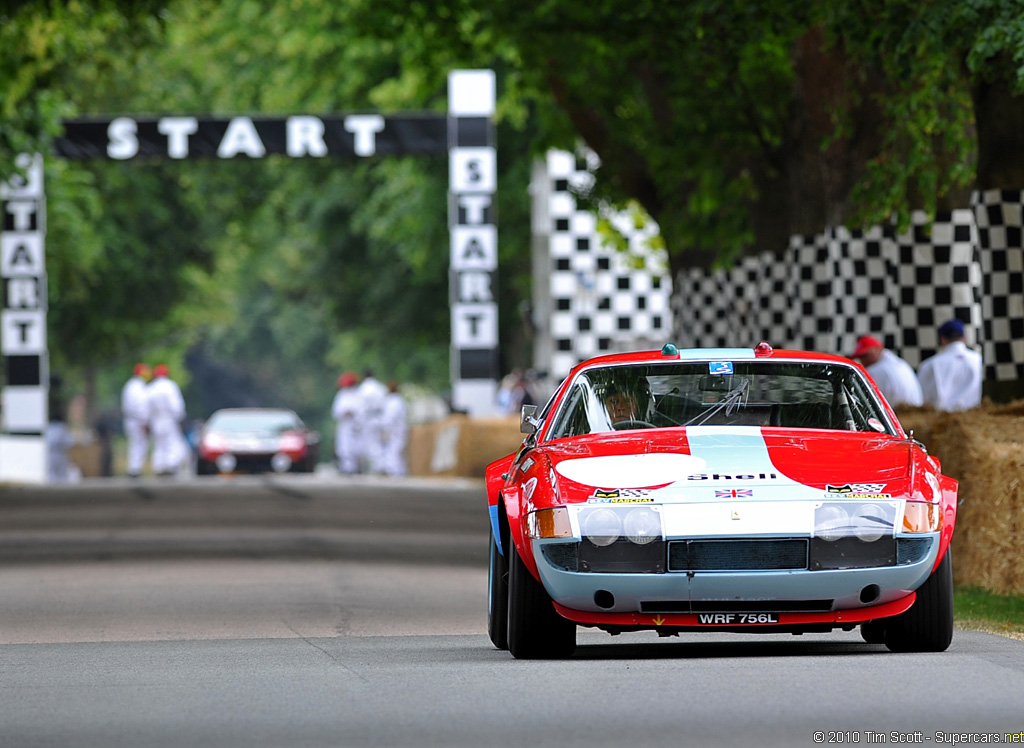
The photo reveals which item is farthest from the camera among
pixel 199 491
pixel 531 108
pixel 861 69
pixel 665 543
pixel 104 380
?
pixel 104 380

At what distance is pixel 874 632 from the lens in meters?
9.35

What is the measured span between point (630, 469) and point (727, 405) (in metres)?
1.15

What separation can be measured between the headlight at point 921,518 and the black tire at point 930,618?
0.16 meters

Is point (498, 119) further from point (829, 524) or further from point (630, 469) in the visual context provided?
point (829, 524)

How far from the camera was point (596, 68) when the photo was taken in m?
25.5

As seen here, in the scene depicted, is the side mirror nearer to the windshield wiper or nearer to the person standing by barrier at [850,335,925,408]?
the windshield wiper

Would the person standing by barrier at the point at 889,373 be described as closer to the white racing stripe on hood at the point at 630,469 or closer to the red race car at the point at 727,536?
the red race car at the point at 727,536

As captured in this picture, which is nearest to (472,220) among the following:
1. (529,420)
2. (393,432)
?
(393,432)

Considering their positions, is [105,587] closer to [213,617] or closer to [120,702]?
[213,617]

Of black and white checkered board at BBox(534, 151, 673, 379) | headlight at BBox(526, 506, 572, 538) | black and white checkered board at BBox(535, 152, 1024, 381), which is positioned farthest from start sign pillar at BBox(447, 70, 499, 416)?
headlight at BBox(526, 506, 572, 538)

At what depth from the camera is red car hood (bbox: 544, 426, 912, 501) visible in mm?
8344

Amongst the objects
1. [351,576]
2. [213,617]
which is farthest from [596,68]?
[213,617]

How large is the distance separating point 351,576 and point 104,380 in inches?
2838

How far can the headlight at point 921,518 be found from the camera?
329 inches
